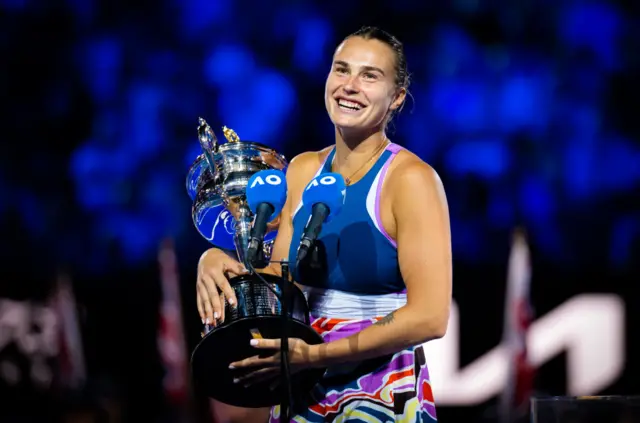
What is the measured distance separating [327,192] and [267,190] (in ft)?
0.40

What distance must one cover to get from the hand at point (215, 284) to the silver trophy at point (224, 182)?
0.08m

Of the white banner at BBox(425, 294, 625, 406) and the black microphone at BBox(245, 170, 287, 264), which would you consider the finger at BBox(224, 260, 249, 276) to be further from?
the white banner at BBox(425, 294, 625, 406)

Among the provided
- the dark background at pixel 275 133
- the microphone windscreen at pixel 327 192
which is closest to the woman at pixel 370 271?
the microphone windscreen at pixel 327 192

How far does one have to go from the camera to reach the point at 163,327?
5484 mm

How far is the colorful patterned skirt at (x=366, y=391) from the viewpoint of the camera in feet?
6.10

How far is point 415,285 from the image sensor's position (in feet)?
5.90

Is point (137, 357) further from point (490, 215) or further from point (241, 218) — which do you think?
point (241, 218)

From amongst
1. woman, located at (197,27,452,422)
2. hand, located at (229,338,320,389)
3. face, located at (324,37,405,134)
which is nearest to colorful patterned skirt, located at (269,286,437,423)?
woman, located at (197,27,452,422)

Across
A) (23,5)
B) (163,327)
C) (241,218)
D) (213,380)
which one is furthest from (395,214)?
(23,5)

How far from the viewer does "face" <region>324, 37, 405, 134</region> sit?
1.99 metres

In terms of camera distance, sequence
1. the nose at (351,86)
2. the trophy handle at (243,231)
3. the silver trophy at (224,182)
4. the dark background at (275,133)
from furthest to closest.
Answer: the dark background at (275,133), the silver trophy at (224,182), the nose at (351,86), the trophy handle at (243,231)

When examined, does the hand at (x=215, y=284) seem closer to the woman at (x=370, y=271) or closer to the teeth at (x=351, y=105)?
the woman at (x=370, y=271)

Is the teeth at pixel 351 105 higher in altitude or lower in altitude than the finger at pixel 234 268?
higher

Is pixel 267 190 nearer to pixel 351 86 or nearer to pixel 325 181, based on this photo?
pixel 325 181
